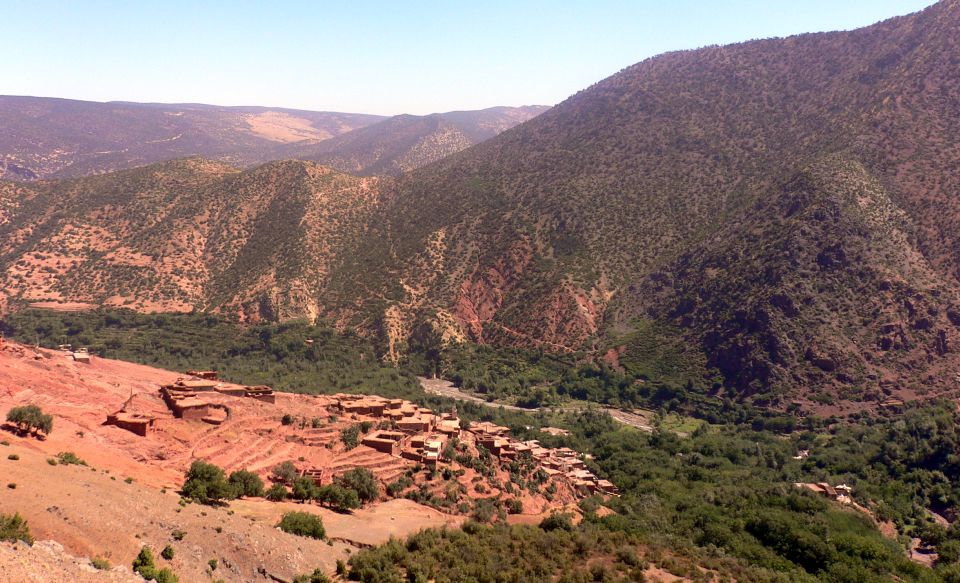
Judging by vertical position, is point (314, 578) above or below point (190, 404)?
below

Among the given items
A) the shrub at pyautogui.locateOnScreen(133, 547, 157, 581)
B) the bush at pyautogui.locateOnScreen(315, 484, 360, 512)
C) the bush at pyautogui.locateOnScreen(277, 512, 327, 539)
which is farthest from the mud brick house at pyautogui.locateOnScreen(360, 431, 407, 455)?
the shrub at pyautogui.locateOnScreen(133, 547, 157, 581)

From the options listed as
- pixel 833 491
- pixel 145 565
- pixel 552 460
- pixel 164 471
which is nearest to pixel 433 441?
pixel 552 460

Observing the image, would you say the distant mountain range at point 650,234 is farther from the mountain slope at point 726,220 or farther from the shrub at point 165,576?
the shrub at point 165,576

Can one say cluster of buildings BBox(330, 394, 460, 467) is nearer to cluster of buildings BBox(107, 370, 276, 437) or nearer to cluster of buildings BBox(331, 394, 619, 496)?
cluster of buildings BBox(331, 394, 619, 496)

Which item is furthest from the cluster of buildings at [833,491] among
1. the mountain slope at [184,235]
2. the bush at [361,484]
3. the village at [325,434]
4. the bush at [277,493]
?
the mountain slope at [184,235]

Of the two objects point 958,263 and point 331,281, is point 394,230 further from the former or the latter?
point 958,263

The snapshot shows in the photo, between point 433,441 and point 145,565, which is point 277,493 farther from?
point 433,441
